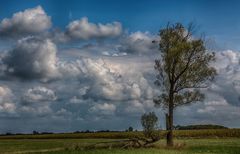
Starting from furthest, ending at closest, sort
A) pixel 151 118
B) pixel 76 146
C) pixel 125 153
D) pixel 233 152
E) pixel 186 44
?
pixel 186 44 < pixel 151 118 < pixel 76 146 < pixel 233 152 < pixel 125 153

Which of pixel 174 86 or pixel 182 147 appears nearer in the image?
pixel 182 147

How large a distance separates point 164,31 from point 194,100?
429 inches

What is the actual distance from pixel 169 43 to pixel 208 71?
6883 mm

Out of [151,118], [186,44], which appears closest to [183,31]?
[186,44]

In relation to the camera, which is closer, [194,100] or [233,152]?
[233,152]

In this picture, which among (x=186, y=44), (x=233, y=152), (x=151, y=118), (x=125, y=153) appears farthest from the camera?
(x=186, y=44)

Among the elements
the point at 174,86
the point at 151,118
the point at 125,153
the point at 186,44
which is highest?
the point at 186,44

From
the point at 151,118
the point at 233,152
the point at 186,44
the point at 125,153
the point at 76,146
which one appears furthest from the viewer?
the point at 186,44

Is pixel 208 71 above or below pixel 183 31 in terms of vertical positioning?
below

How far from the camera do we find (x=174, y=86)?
70562 millimetres

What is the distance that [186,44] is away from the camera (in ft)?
229

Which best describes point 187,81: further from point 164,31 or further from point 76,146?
point 76,146

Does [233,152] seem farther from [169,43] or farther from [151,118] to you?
[169,43]

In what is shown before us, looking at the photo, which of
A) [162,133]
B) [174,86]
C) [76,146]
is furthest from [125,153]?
[174,86]
